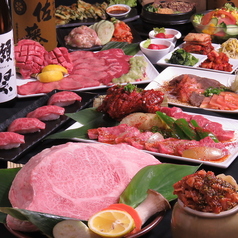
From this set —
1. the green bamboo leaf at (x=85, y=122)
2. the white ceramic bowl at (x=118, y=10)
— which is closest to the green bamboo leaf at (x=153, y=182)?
the green bamboo leaf at (x=85, y=122)

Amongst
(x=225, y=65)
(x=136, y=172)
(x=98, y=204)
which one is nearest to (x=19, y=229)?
(x=98, y=204)

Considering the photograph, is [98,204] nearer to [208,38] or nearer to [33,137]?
[33,137]

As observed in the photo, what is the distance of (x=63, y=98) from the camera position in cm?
245

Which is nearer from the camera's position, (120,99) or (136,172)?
(136,172)

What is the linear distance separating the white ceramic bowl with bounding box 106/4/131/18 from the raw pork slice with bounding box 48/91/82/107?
1.76 meters

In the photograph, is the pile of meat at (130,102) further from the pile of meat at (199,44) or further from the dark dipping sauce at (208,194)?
the pile of meat at (199,44)

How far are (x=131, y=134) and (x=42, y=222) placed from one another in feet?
2.77

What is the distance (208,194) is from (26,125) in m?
1.16

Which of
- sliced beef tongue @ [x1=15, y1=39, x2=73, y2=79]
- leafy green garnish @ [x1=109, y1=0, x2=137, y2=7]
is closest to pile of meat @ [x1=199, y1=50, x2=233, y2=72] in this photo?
sliced beef tongue @ [x1=15, y1=39, x2=73, y2=79]

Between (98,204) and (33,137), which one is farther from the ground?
(98,204)

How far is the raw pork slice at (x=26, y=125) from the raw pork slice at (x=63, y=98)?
0.28 m

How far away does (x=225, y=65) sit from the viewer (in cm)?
295

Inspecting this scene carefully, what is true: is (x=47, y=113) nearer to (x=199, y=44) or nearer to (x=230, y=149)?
(x=230, y=149)

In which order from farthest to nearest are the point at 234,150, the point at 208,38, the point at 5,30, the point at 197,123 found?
the point at 208,38
the point at 5,30
the point at 197,123
the point at 234,150
